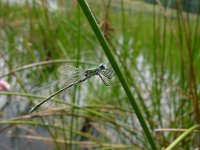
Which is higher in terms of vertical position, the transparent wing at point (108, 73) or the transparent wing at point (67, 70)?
the transparent wing at point (67, 70)

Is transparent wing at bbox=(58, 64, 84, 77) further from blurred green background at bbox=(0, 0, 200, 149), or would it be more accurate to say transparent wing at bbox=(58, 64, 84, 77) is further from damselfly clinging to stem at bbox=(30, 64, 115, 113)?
blurred green background at bbox=(0, 0, 200, 149)

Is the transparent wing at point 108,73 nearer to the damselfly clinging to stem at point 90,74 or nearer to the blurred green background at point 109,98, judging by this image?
the damselfly clinging to stem at point 90,74

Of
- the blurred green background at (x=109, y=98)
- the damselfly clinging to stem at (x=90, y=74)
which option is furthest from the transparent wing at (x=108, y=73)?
the blurred green background at (x=109, y=98)

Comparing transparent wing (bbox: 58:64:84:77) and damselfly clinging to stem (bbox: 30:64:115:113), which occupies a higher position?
transparent wing (bbox: 58:64:84:77)

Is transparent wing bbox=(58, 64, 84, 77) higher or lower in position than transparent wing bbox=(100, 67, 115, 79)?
higher

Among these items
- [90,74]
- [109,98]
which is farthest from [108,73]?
[109,98]

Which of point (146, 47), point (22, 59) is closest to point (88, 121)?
point (22, 59)

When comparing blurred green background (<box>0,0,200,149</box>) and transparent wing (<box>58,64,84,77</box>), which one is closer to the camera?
transparent wing (<box>58,64,84,77</box>)

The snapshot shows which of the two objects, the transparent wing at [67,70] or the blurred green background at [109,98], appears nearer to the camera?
the transparent wing at [67,70]

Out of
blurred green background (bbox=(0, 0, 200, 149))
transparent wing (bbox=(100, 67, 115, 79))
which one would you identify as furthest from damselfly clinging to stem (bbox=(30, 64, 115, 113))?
blurred green background (bbox=(0, 0, 200, 149))

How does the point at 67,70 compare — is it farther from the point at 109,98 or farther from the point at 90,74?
the point at 109,98

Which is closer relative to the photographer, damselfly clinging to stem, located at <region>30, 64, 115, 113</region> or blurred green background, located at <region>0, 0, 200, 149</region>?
damselfly clinging to stem, located at <region>30, 64, 115, 113</region>
